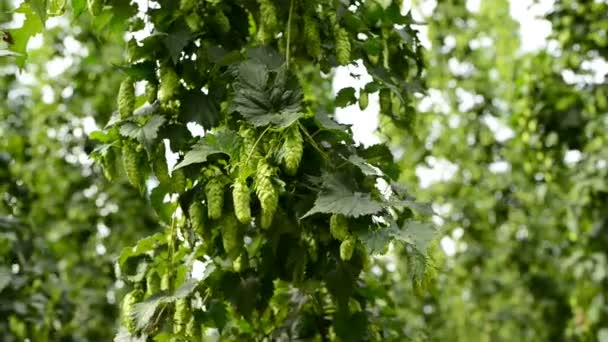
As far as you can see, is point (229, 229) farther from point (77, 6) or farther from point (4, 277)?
point (4, 277)

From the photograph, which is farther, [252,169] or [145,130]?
[145,130]

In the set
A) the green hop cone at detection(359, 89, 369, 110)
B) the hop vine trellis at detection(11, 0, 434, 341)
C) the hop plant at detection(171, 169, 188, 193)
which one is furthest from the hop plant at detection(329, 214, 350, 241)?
the green hop cone at detection(359, 89, 369, 110)

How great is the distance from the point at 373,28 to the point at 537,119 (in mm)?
1837

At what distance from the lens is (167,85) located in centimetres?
122

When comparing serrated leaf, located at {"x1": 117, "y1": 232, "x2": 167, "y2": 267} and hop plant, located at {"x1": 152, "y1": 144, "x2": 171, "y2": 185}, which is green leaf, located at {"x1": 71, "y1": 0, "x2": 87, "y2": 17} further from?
serrated leaf, located at {"x1": 117, "y1": 232, "x2": 167, "y2": 267}

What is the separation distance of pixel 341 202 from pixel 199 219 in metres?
0.22

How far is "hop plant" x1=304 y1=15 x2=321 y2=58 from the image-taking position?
4.17 feet

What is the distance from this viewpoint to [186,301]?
47.0 inches

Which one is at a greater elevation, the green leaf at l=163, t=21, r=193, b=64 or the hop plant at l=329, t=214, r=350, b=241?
the green leaf at l=163, t=21, r=193, b=64

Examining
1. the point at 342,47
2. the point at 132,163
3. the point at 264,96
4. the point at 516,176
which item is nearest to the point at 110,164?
the point at 132,163

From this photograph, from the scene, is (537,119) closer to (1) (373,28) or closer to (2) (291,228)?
(1) (373,28)

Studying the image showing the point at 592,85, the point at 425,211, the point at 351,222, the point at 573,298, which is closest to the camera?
the point at 351,222

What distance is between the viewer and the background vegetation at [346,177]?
127 cm

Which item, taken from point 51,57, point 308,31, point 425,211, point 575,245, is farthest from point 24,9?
point 575,245
